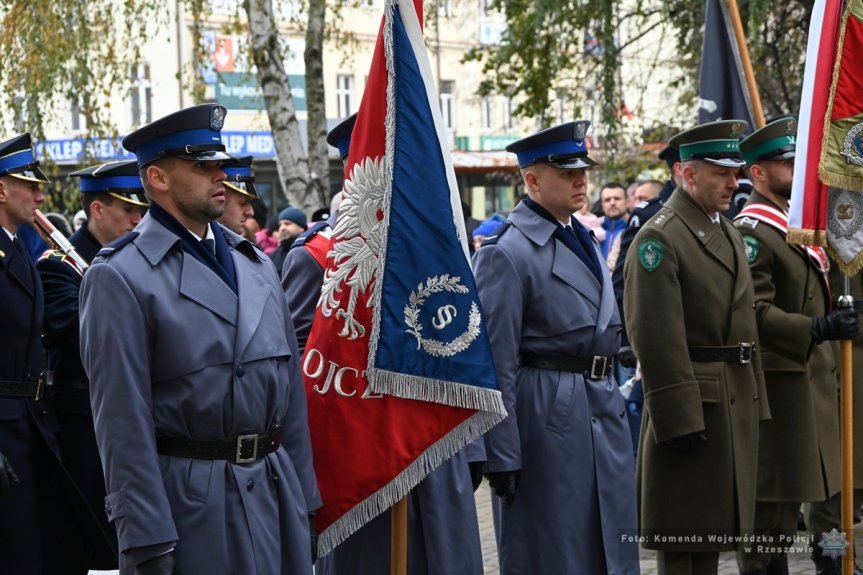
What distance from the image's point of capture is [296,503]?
4109 mm

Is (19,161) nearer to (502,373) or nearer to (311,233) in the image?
(311,233)

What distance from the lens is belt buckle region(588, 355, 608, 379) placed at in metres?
5.32

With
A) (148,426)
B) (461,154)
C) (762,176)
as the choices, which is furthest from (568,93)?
(461,154)

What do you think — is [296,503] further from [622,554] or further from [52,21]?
[52,21]

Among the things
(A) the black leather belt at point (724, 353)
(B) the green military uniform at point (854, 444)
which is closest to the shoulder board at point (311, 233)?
(A) the black leather belt at point (724, 353)

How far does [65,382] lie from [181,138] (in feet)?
6.44

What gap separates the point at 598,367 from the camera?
5.33 m

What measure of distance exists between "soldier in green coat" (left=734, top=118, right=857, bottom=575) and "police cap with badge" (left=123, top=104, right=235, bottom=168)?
310cm

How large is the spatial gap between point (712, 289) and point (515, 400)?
1.02 m

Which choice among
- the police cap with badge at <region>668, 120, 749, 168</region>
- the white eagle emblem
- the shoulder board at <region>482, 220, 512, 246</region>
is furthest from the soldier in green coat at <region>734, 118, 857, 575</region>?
the white eagle emblem

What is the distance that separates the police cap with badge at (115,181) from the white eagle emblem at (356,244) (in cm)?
148

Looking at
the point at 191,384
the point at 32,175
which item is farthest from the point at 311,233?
the point at 191,384

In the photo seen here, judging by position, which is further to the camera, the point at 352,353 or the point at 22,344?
the point at 22,344

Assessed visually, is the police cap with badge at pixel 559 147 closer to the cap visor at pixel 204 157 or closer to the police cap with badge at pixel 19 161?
the cap visor at pixel 204 157
